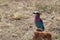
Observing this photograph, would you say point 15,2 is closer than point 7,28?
No

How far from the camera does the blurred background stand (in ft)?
20.8

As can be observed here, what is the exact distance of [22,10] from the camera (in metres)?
8.23

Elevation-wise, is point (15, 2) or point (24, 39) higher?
point (15, 2)

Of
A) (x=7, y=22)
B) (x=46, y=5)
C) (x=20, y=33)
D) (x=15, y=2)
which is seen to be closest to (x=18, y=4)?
(x=15, y=2)

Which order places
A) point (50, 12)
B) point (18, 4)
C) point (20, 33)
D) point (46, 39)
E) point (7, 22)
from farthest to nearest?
point (18, 4) → point (50, 12) → point (7, 22) → point (20, 33) → point (46, 39)

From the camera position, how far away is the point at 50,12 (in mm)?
8062

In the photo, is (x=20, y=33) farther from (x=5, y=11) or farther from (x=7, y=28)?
(x=5, y=11)

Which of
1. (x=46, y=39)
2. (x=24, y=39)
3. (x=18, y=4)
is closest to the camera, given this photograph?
(x=46, y=39)

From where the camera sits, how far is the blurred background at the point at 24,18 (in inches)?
250

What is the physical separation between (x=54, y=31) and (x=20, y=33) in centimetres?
81

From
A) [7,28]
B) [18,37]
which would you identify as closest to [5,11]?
[7,28]

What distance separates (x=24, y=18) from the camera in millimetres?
7535

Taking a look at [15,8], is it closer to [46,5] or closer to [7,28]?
[46,5]

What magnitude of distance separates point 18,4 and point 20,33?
2.54 meters
